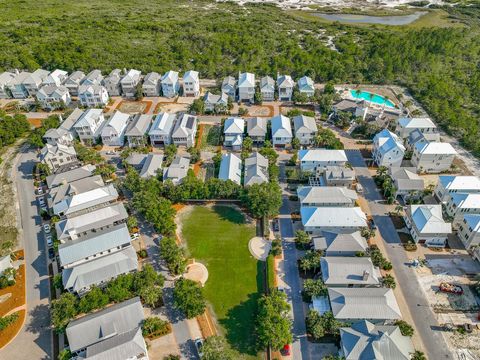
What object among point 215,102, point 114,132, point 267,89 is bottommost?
point 114,132

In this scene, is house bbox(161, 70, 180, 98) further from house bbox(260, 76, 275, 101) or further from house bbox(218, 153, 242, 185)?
house bbox(218, 153, 242, 185)

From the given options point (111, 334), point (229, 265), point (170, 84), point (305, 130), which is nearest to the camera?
point (111, 334)

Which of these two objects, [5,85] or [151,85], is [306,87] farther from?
[5,85]

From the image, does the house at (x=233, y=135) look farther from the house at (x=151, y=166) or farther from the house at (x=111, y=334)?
the house at (x=111, y=334)

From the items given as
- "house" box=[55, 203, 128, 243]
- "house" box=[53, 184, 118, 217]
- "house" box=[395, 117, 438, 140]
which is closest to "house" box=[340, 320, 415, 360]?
"house" box=[55, 203, 128, 243]

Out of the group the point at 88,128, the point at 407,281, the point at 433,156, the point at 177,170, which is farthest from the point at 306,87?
the point at 407,281

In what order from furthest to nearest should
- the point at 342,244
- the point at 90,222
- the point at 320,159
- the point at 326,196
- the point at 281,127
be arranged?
the point at 281,127 < the point at 320,159 < the point at 326,196 < the point at 90,222 < the point at 342,244
